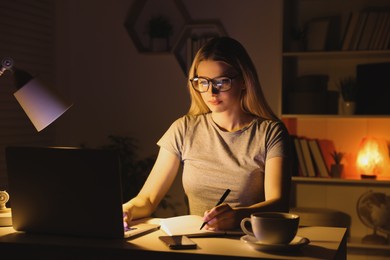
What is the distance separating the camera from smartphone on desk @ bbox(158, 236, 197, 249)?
1.58 meters

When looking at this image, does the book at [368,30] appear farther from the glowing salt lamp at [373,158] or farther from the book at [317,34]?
the glowing salt lamp at [373,158]

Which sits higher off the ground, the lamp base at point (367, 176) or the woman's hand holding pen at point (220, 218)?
the woman's hand holding pen at point (220, 218)

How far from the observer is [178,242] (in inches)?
64.1

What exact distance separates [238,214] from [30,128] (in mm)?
2552

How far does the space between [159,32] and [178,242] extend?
2.70 m

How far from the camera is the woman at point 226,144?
2.23 meters

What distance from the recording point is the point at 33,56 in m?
4.10

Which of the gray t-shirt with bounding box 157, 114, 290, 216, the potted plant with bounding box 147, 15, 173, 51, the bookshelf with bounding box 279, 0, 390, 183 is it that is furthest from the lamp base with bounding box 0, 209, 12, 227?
the potted plant with bounding box 147, 15, 173, 51

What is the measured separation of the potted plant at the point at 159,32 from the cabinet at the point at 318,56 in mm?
801

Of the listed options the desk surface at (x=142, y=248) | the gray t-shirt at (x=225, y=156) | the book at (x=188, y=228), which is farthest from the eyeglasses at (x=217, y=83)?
the desk surface at (x=142, y=248)

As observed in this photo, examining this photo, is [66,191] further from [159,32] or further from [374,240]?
[159,32]

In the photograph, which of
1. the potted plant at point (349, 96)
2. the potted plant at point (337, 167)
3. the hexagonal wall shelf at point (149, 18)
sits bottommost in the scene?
the potted plant at point (337, 167)

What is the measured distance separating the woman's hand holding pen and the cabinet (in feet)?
6.77

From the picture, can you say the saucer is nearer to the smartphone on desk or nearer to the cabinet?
the smartphone on desk
